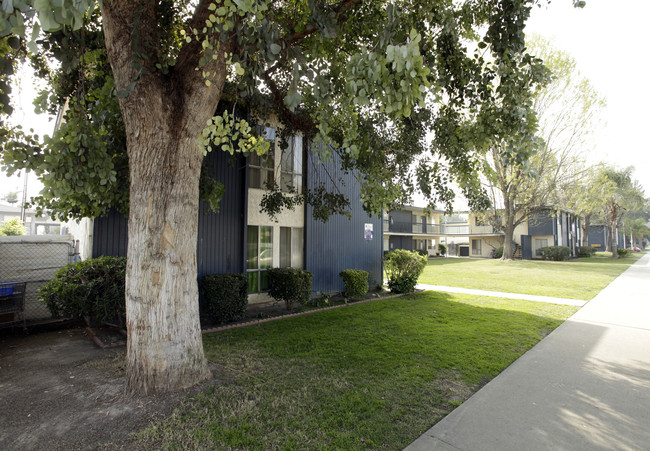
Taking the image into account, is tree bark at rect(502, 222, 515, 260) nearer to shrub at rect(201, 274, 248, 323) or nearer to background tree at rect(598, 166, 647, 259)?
background tree at rect(598, 166, 647, 259)

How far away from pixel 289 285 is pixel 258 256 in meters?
1.35

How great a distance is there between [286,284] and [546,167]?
21394mm

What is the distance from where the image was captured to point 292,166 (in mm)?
10289

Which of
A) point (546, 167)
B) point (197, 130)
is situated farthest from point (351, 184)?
point (546, 167)

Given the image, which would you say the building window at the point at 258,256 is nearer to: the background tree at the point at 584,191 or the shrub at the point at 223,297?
the shrub at the point at 223,297

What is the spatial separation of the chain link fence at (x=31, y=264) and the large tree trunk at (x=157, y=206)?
4899 millimetres

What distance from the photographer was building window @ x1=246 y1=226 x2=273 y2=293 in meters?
9.16

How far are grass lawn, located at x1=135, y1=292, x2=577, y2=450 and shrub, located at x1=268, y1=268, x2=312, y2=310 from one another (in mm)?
813

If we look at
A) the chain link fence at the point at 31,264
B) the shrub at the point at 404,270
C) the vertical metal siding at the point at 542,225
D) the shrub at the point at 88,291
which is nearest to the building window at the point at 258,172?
the shrub at the point at 88,291

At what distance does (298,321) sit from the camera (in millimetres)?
7637

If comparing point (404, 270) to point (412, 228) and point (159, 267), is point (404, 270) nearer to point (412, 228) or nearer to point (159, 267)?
point (159, 267)

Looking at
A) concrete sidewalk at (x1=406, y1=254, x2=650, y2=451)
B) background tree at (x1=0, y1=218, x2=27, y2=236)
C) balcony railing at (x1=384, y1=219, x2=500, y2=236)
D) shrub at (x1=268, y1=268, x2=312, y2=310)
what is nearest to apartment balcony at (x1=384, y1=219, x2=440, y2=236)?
balcony railing at (x1=384, y1=219, x2=500, y2=236)

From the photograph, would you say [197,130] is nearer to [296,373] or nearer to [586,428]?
[296,373]

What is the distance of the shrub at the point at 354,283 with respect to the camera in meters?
10.7
